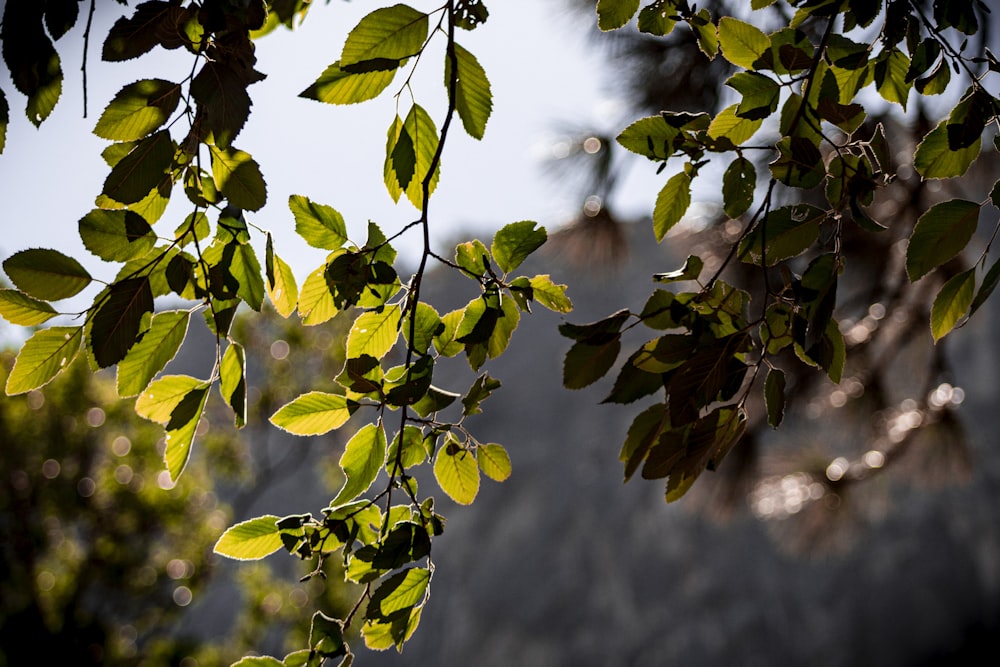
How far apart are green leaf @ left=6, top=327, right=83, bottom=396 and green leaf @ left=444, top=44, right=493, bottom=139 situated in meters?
0.26

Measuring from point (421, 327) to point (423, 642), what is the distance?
10953 millimetres

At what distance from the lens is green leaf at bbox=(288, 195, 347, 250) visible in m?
0.46

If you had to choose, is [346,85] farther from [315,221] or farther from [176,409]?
[176,409]

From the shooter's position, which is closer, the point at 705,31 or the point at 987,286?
the point at 987,286

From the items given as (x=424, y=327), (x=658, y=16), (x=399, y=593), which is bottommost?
(x=399, y=593)

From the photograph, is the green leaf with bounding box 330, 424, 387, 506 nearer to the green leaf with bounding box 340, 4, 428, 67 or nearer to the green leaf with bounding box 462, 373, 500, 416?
the green leaf with bounding box 462, 373, 500, 416

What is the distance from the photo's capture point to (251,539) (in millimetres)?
467

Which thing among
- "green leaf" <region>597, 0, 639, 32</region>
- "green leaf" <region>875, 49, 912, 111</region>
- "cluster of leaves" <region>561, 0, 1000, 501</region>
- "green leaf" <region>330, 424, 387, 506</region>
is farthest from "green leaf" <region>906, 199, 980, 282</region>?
"green leaf" <region>330, 424, 387, 506</region>

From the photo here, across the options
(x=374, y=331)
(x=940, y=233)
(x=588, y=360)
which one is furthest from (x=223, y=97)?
(x=940, y=233)

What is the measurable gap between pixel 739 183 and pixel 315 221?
26 cm

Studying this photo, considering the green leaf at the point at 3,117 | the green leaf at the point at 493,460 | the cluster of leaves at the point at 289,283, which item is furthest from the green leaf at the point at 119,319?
the green leaf at the point at 493,460

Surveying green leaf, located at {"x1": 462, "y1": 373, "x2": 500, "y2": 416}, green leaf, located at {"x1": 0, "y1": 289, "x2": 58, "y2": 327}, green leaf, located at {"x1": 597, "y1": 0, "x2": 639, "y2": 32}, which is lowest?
green leaf, located at {"x1": 462, "y1": 373, "x2": 500, "y2": 416}

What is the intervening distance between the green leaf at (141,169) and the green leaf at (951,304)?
435mm

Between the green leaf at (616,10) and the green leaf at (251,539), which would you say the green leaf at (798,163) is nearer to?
the green leaf at (616,10)
